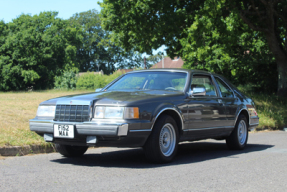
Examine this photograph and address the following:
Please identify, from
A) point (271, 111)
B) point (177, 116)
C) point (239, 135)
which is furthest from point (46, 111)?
point (271, 111)

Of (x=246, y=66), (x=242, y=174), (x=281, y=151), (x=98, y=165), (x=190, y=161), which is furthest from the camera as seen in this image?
(x=246, y=66)

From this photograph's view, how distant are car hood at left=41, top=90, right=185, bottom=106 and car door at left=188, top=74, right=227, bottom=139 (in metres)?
0.43

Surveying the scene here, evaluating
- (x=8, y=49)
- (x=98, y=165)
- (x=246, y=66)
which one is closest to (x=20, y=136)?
(x=98, y=165)

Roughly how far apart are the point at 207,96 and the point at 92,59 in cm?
8029

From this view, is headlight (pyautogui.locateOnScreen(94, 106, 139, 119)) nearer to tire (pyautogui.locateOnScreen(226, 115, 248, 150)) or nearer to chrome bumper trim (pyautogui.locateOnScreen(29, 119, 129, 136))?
chrome bumper trim (pyautogui.locateOnScreen(29, 119, 129, 136))

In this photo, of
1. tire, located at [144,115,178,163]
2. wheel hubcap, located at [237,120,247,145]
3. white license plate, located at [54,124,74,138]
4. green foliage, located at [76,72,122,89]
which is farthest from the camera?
green foliage, located at [76,72,122,89]

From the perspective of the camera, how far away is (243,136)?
877 cm

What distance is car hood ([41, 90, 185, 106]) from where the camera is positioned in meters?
5.96

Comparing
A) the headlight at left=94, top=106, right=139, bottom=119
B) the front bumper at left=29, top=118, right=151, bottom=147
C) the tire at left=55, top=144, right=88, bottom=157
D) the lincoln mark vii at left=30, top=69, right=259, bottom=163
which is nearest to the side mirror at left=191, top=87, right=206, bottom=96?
the lincoln mark vii at left=30, top=69, right=259, bottom=163

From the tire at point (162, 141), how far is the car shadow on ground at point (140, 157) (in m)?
0.14

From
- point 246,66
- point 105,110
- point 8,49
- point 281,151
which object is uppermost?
point 8,49

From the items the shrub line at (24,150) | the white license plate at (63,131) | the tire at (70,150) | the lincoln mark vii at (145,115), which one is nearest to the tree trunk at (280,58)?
the lincoln mark vii at (145,115)

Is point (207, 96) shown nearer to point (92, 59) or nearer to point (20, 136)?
point (20, 136)

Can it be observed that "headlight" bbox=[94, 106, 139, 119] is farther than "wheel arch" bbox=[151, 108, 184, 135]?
No
